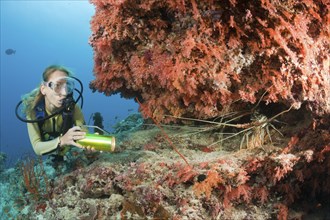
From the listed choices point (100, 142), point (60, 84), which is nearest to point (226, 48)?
point (100, 142)

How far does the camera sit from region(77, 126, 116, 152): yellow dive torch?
3621 mm

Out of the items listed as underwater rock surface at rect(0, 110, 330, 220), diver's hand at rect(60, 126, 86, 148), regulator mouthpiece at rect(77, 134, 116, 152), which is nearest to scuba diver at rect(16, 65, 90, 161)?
diver's hand at rect(60, 126, 86, 148)

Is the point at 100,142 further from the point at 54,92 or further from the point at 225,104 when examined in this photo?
the point at 225,104

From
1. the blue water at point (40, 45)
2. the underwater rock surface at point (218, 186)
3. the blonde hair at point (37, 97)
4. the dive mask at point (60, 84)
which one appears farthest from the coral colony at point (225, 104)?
the blue water at point (40, 45)

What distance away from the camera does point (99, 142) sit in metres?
3.65

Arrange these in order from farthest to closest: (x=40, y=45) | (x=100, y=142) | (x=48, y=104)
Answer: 1. (x=40, y=45)
2. (x=48, y=104)
3. (x=100, y=142)

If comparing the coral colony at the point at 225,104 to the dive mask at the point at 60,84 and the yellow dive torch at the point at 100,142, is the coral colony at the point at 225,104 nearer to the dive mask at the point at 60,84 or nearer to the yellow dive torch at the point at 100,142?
the yellow dive torch at the point at 100,142

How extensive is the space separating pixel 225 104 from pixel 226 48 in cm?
83

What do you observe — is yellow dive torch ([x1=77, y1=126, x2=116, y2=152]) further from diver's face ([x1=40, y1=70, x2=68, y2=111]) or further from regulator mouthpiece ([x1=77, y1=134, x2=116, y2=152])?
diver's face ([x1=40, y1=70, x2=68, y2=111])

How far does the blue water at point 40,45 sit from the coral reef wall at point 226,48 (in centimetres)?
8797

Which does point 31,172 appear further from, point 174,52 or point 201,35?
point 201,35

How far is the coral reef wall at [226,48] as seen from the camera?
2936 millimetres

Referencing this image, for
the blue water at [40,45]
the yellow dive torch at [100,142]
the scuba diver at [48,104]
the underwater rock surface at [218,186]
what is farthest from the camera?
the blue water at [40,45]

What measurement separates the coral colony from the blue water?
288 feet
